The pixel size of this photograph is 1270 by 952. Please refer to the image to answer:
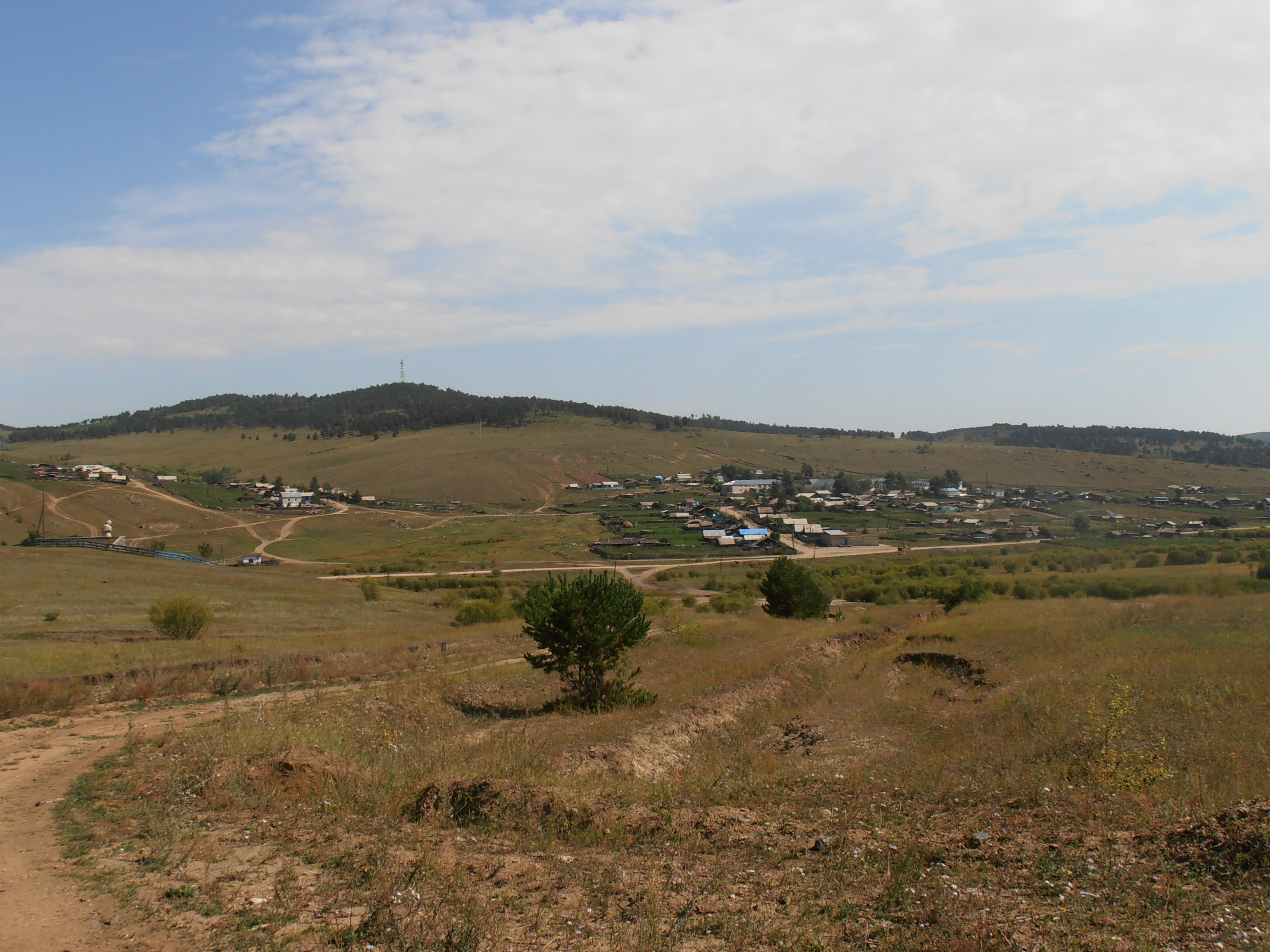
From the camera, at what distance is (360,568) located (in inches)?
3007

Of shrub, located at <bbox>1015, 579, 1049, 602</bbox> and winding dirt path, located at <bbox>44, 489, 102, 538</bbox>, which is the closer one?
shrub, located at <bbox>1015, 579, 1049, 602</bbox>

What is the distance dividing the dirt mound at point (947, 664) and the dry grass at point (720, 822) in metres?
2.81

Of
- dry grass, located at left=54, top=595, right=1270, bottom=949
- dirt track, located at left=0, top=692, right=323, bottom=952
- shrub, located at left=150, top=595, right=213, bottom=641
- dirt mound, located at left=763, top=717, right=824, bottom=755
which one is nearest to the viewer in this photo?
dirt track, located at left=0, top=692, right=323, bottom=952

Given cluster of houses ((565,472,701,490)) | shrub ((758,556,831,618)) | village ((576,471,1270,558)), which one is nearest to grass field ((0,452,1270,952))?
shrub ((758,556,831,618))

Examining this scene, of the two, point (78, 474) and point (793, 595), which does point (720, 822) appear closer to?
point (793, 595)

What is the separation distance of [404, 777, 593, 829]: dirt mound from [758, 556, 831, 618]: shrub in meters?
31.8

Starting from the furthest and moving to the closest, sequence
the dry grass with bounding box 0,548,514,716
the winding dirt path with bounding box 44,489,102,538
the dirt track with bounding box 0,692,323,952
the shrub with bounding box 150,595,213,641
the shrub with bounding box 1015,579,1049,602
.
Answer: the winding dirt path with bounding box 44,489,102,538 < the shrub with bounding box 1015,579,1049,602 < the shrub with bounding box 150,595,213,641 < the dry grass with bounding box 0,548,514,716 < the dirt track with bounding box 0,692,323,952

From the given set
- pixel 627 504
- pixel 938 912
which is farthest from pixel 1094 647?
pixel 627 504

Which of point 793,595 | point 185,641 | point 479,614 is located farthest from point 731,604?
point 185,641

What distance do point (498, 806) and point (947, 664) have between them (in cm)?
1771

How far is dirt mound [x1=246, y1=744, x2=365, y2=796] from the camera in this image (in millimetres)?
10094

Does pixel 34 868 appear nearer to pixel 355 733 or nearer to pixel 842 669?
pixel 355 733

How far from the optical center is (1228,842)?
7191 mm

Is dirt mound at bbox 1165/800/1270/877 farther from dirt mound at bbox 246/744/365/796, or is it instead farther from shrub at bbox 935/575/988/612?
shrub at bbox 935/575/988/612
